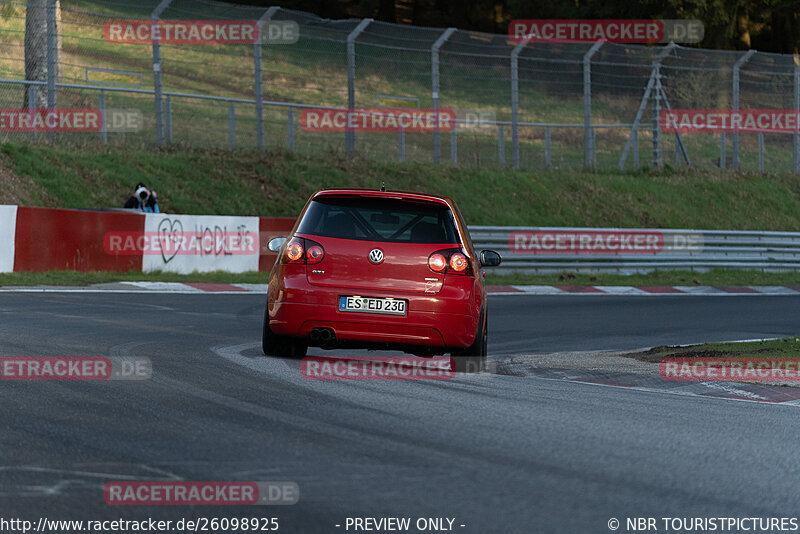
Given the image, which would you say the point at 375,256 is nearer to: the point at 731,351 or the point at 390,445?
the point at 390,445

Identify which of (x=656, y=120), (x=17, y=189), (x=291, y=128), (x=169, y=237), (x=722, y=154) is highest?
(x=656, y=120)

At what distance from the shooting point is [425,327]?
934 cm

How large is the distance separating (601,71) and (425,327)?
2448cm

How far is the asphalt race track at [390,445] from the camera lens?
496 cm

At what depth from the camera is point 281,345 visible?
9812 mm

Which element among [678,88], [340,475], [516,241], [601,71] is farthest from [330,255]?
[678,88]

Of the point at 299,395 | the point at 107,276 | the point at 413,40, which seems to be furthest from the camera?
the point at 413,40

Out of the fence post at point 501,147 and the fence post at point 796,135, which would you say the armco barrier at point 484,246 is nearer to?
the fence post at point 501,147

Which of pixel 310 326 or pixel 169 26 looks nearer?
pixel 310 326

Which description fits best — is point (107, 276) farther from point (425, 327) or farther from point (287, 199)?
point (425, 327)

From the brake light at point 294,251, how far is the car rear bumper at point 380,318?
0.83 feet

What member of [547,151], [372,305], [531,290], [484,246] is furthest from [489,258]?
[547,151]

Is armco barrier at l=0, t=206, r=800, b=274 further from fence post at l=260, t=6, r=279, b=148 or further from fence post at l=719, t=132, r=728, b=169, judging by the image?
fence post at l=719, t=132, r=728, b=169

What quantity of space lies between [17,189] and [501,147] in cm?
1411
